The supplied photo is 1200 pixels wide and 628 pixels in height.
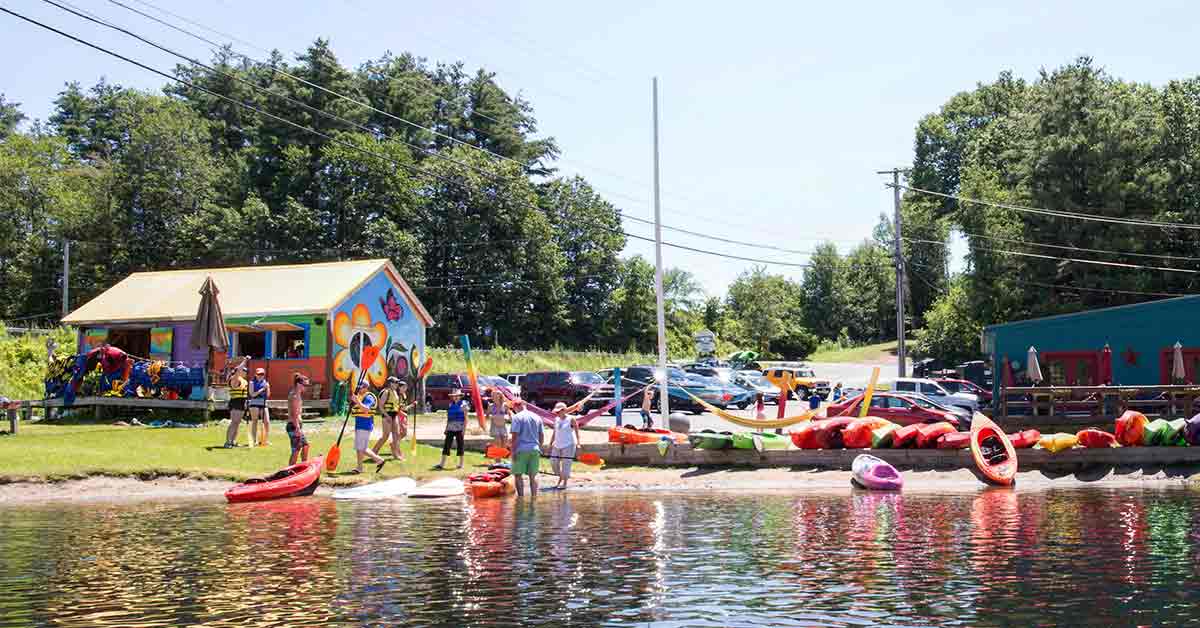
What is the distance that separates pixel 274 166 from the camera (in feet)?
276

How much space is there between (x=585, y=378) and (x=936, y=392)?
1345cm

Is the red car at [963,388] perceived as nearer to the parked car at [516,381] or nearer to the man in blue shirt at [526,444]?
the parked car at [516,381]

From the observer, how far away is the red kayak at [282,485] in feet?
71.1

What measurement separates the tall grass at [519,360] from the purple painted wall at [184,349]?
2009 cm

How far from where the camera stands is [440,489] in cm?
2297

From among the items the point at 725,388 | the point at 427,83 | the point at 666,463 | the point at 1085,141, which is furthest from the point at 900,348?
the point at 427,83

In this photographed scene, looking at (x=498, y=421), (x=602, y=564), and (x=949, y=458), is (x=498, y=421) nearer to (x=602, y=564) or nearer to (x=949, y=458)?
(x=949, y=458)

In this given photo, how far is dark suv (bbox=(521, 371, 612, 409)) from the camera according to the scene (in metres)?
45.3

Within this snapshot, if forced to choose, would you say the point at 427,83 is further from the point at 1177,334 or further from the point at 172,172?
the point at 1177,334

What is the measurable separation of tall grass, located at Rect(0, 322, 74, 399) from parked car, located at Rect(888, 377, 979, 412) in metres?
32.2

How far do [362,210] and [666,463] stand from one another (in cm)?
5670

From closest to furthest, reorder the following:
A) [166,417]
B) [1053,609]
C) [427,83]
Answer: [1053,609] → [166,417] → [427,83]

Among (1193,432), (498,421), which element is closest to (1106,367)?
(1193,432)

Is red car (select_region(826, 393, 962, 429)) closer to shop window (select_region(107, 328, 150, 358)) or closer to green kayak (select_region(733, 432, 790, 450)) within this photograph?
green kayak (select_region(733, 432, 790, 450))
